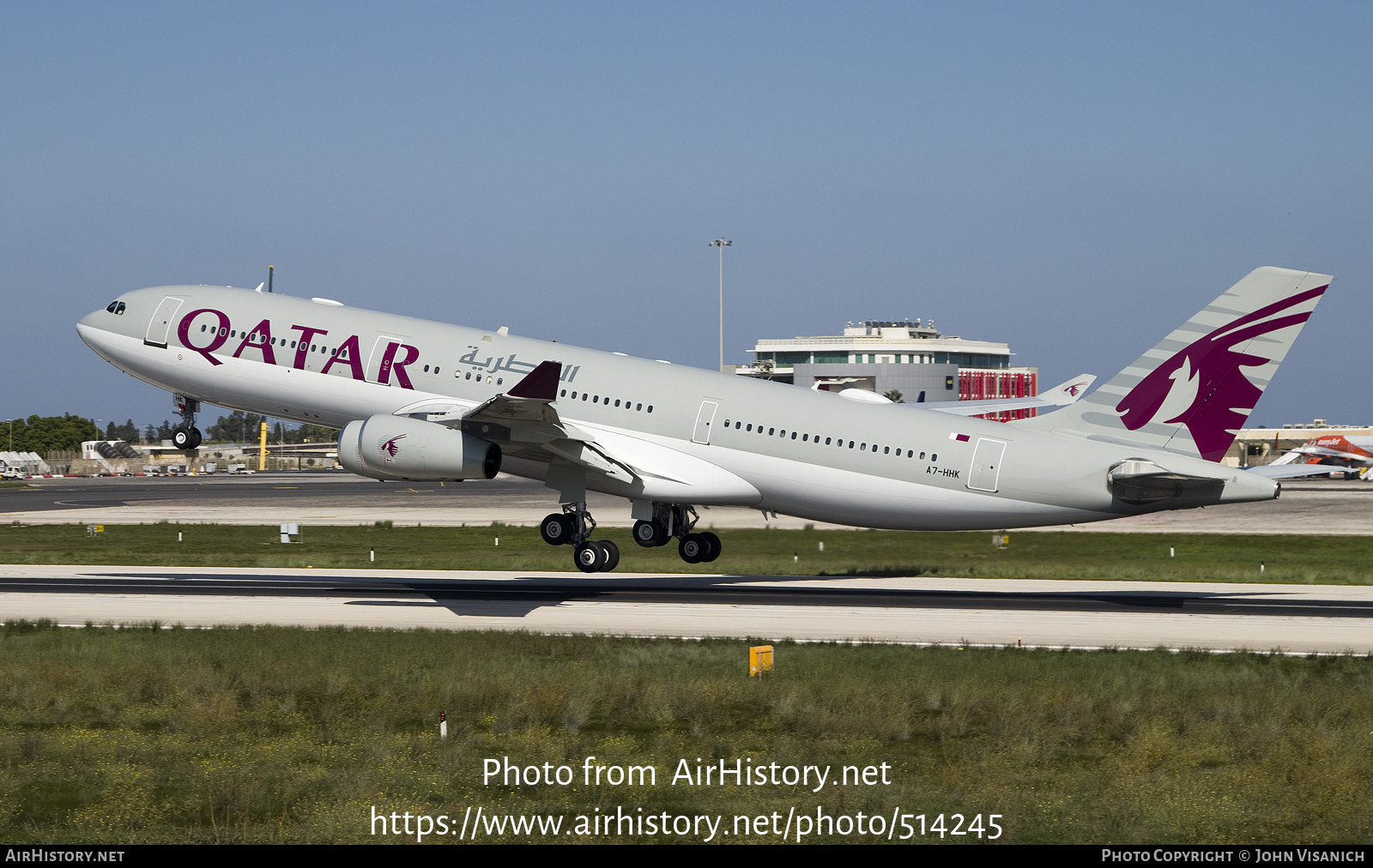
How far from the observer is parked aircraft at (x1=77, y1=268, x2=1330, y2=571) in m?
39.4

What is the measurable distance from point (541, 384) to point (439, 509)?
52.9 meters

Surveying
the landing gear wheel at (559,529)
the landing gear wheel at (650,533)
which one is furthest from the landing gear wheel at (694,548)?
the landing gear wheel at (559,529)

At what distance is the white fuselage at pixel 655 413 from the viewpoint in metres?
41.7

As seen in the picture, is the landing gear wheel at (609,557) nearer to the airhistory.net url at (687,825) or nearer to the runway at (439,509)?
the runway at (439,509)

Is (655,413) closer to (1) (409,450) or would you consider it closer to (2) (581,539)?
(2) (581,539)

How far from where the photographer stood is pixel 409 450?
40969 mm

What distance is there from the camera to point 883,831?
Result: 17.7 meters

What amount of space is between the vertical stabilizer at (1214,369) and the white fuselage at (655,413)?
0.83m

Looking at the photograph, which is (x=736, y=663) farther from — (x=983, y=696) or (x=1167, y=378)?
(x=1167, y=378)

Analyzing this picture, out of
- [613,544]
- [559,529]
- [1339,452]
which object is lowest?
[1339,452]

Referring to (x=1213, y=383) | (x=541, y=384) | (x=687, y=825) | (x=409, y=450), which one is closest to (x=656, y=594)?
(x=541, y=384)

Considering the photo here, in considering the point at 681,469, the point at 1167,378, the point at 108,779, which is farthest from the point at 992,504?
the point at 108,779

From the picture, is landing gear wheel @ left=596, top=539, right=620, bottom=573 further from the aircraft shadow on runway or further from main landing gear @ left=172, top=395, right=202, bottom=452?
main landing gear @ left=172, top=395, right=202, bottom=452
